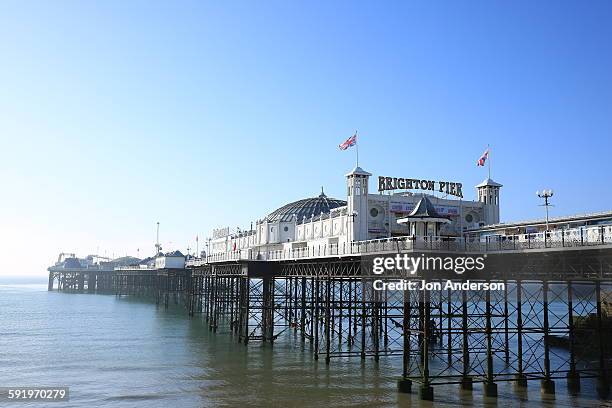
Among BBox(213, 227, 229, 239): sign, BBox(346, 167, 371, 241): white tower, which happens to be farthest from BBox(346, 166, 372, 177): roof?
BBox(213, 227, 229, 239): sign

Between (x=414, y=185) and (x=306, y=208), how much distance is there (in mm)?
28766

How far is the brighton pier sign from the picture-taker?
54812 millimetres

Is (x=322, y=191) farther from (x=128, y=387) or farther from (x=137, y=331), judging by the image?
(x=128, y=387)

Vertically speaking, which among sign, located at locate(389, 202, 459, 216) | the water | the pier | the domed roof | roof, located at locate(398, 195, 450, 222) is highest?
the domed roof

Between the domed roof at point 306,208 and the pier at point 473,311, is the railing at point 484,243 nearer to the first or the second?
the pier at point 473,311

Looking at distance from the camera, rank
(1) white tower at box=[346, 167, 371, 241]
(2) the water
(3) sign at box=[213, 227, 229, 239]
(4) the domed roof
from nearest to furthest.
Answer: (2) the water
(1) white tower at box=[346, 167, 371, 241]
(4) the domed roof
(3) sign at box=[213, 227, 229, 239]

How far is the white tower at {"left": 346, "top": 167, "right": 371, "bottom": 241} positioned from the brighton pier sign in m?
1.63

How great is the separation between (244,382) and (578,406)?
60.1 ft

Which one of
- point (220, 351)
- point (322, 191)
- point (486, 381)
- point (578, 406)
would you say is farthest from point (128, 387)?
point (322, 191)

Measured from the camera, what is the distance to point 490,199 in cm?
5706

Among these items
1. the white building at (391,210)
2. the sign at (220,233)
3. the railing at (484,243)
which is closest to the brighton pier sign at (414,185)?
the white building at (391,210)

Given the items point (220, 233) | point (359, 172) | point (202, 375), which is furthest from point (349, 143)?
point (220, 233)

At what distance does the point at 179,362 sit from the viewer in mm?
42281

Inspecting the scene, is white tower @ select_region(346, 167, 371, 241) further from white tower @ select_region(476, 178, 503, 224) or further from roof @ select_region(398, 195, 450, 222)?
roof @ select_region(398, 195, 450, 222)
